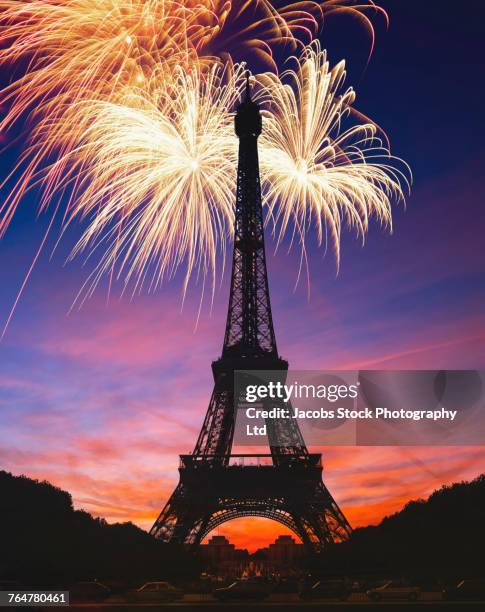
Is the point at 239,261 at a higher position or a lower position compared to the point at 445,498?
higher

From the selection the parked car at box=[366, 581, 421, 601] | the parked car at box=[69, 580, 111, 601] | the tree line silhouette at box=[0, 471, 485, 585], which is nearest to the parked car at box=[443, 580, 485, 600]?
the parked car at box=[366, 581, 421, 601]

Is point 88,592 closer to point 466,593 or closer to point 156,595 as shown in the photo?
point 156,595

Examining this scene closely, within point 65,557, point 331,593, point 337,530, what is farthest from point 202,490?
point 331,593

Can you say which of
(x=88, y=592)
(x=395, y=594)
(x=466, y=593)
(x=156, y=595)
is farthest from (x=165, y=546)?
(x=466, y=593)

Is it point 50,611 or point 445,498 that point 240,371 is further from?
point 50,611

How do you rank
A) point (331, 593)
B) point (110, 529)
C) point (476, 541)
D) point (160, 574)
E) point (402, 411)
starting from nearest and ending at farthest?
point (402, 411)
point (331, 593)
point (476, 541)
point (160, 574)
point (110, 529)

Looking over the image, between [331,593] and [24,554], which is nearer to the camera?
[331,593]

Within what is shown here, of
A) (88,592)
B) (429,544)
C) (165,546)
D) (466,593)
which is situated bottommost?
(466,593)
